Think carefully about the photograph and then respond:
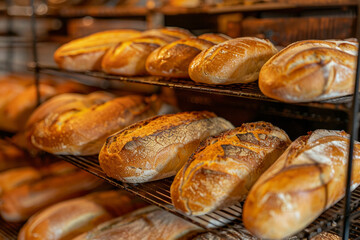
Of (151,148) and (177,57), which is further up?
(177,57)

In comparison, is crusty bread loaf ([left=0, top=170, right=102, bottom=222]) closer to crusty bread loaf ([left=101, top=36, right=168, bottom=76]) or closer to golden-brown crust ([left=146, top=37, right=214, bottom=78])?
crusty bread loaf ([left=101, top=36, right=168, bottom=76])

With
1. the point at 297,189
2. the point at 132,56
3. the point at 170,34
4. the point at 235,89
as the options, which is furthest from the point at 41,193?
the point at 297,189

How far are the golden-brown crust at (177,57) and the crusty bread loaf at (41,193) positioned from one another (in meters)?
0.99

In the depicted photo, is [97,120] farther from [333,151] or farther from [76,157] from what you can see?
[333,151]

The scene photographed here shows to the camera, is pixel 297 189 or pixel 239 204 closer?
pixel 297 189

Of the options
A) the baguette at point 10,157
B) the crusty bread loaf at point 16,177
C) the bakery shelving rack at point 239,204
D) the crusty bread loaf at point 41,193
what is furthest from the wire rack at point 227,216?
the baguette at point 10,157

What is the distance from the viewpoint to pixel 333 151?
3.34 ft

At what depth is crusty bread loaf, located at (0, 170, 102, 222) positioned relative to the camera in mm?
2006

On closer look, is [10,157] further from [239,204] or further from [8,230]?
[239,204]

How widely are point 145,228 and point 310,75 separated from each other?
3.00 ft

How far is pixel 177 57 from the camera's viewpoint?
1.35 metres

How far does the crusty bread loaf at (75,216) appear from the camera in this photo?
5.41ft

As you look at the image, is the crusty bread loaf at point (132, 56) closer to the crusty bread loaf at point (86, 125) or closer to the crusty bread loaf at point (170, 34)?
the crusty bread loaf at point (170, 34)

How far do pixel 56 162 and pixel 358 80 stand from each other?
200cm
